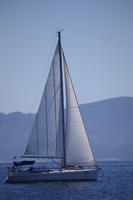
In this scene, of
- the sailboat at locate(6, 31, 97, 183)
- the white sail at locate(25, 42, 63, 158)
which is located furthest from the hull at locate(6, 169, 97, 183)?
the white sail at locate(25, 42, 63, 158)

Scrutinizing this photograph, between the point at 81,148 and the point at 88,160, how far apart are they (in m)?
1.73

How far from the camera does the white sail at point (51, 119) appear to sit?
187 feet

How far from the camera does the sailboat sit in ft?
185

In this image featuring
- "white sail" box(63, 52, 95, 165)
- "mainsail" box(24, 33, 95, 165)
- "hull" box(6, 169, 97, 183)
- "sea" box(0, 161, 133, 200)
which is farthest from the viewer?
"white sail" box(63, 52, 95, 165)

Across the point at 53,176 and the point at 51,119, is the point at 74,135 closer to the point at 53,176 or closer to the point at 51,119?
the point at 51,119

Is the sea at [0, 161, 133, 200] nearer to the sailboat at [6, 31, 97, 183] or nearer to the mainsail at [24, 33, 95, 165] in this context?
the sailboat at [6, 31, 97, 183]

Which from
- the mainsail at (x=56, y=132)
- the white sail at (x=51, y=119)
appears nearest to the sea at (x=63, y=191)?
the mainsail at (x=56, y=132)

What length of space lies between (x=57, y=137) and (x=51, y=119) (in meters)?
2.34

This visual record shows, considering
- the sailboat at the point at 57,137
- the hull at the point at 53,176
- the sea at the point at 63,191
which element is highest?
the sailboat at the point at 57,137

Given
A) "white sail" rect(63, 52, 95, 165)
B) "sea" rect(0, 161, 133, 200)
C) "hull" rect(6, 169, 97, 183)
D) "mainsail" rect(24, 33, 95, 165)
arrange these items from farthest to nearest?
1. "white sail" rect(63, 52, 95, 165)
2. "mainsail" rect(24, 33, 95, 165)
3. "hull" rect(6, 169, 97, 183)
4. "sea" rect(0, 161, 133, 200)

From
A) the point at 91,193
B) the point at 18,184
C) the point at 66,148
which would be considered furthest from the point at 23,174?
the point at 91,193

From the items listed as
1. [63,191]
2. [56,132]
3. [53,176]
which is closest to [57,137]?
[56,132]

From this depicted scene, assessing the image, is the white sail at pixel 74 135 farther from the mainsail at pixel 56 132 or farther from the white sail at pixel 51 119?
the white sail at pixel 51 119

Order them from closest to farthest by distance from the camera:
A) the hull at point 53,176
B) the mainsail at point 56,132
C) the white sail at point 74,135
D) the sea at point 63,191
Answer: the sea at point 63,191
the hull at point 53,176
the mainsail at point 56,132
the white sail at point 74,135
